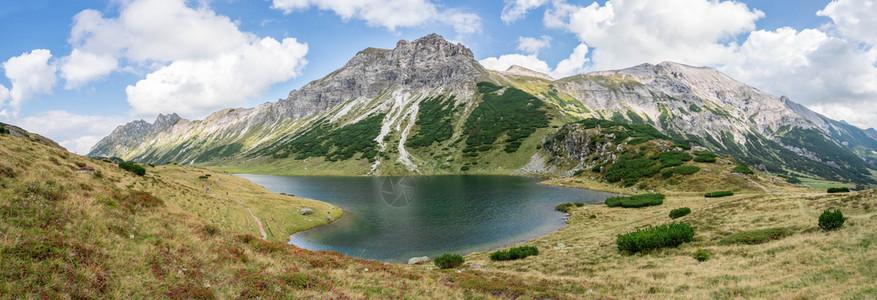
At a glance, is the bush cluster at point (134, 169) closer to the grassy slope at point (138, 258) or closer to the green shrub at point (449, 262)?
the grassy slope at point (138, 258)

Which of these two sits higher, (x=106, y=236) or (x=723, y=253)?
(x=106, y=236)

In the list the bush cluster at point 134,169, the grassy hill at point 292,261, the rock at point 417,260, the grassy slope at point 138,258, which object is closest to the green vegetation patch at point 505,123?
the rock at point 417,260

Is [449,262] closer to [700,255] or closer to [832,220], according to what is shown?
[700,255]

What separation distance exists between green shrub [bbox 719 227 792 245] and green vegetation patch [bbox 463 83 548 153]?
119632 mm

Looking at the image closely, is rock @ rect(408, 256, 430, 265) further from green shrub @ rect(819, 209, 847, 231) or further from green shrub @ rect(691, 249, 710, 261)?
green shrub @ rect(819, 209, 847, 231)

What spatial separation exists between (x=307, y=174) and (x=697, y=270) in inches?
6206

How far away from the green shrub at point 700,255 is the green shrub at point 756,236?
9.21 feet

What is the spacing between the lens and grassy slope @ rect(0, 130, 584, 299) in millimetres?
9557

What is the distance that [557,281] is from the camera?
17328 mm

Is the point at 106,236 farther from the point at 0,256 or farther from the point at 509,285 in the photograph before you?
the point at 509,285

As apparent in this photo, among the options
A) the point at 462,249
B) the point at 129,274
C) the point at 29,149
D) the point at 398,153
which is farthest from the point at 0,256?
the point at 398,153

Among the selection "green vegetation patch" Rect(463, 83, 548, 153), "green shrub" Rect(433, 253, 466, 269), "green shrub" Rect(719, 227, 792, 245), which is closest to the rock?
"green shrub" Rect(433, 253, 466, 269)

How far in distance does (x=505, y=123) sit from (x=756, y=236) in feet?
502

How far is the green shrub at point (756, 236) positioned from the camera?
19250 millimetres
